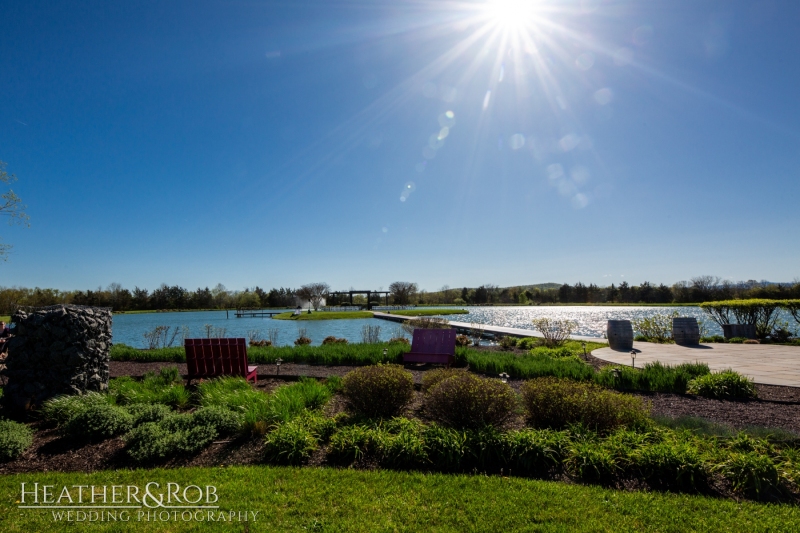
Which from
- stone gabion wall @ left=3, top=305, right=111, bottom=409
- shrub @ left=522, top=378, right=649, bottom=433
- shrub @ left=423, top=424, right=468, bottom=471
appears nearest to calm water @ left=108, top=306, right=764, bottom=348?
stone gabion wall @ left=3, top=305, right=111, bottom=409

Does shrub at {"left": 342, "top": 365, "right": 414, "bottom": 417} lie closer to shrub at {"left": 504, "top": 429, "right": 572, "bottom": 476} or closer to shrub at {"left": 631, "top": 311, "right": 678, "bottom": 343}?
shrub at {"left": 504, "top": 429, "right": 572, "bottom": 476}

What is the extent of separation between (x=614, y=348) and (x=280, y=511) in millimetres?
10569

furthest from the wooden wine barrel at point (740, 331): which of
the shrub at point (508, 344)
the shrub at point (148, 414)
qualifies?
the shrub at point (148, 414)

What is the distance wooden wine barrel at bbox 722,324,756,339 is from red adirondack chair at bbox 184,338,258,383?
1515cm

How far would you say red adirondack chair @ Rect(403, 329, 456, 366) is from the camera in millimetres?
8328

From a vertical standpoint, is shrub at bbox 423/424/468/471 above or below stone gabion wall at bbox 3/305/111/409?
below

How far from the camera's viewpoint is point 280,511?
7.98ft

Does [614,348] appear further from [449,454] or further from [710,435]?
[449,454]

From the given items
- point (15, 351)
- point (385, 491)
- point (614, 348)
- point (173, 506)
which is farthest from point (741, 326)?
point (15, 351)

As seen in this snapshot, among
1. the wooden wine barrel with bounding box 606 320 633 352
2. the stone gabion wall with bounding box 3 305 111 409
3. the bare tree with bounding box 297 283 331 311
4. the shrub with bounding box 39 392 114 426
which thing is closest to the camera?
the shrub with bounding box 39 392 114 426

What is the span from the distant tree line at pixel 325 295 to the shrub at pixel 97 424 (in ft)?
139

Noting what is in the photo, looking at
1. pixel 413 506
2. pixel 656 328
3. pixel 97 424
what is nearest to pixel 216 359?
pixel 97 424

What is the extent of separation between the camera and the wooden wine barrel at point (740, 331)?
12617 millimetres

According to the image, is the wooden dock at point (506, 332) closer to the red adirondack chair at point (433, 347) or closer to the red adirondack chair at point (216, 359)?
the red adirondack chair at point (433, 347)
